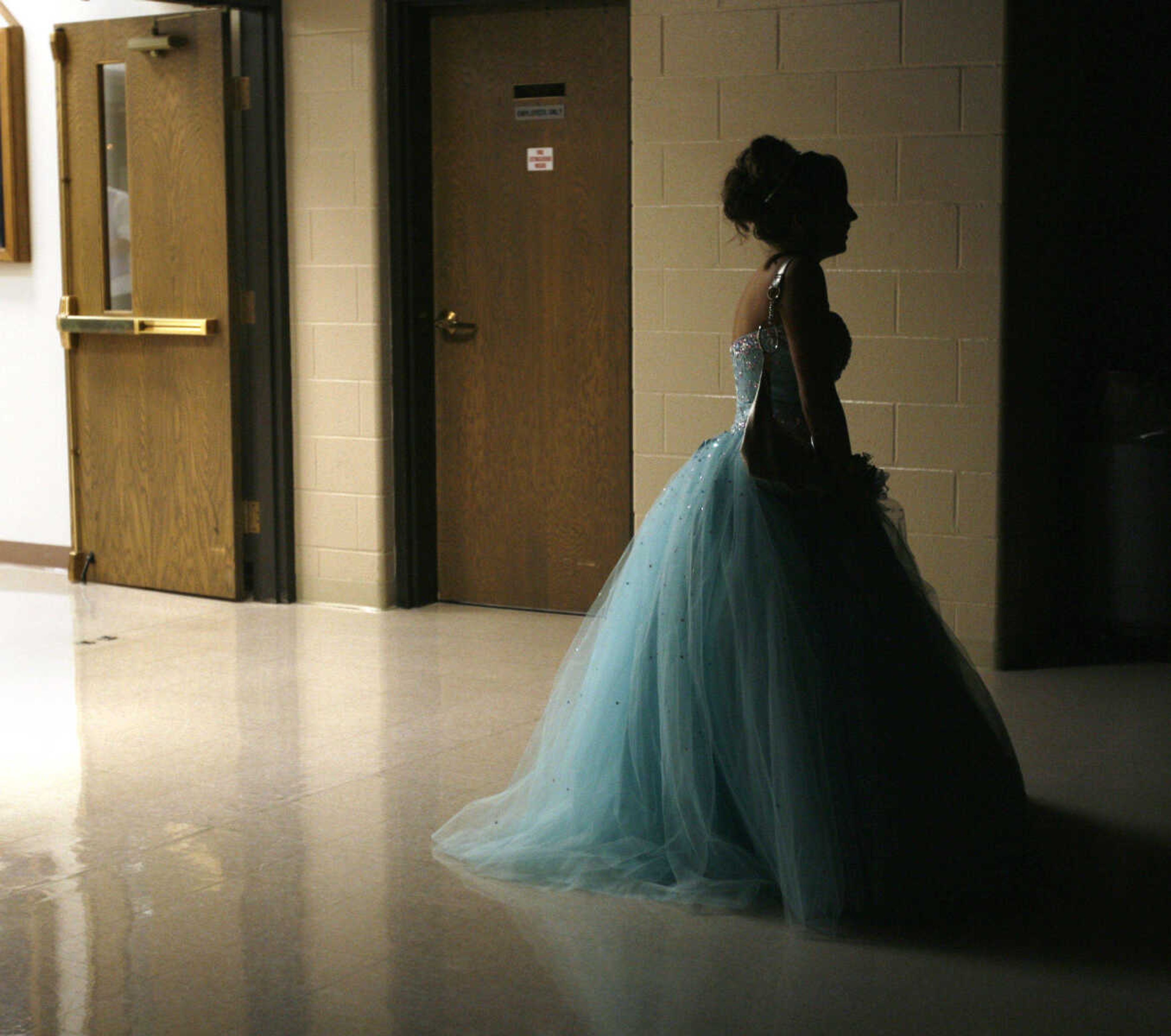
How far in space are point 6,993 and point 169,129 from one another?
402 centimetres

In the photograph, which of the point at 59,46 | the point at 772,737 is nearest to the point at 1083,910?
the point at 772,737

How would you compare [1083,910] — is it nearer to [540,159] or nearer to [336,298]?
[540,159]

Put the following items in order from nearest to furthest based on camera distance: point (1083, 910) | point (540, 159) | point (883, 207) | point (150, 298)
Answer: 1. point (1083, 910)
2. point (883, 207)
3. point (540, 159)
4. point (150, 298)

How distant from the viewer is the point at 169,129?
607cm

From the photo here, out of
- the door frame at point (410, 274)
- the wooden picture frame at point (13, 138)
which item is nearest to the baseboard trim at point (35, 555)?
the wooden picture frame at point (13, 138)

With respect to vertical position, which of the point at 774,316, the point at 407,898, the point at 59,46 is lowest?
the point at 407,898

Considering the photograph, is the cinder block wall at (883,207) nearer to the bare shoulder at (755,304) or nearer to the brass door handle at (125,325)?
the bare shoulder at (755,304)

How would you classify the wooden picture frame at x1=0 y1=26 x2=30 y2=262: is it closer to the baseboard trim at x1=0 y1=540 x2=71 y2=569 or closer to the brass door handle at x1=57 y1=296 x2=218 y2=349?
the brass door handle at x1=57 y1=296 x2=218 y2=349

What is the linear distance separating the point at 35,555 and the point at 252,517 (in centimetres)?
125

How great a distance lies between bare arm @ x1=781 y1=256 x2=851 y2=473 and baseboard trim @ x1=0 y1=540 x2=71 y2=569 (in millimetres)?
4333

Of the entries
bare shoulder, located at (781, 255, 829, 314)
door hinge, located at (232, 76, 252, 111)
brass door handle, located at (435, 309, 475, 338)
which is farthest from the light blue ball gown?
door hinge, located at (232, 76, 252, 111)

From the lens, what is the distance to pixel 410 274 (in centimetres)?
592

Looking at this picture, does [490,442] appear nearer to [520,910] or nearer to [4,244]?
[4,244]

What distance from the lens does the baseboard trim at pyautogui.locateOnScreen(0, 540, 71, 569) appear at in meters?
6.84
